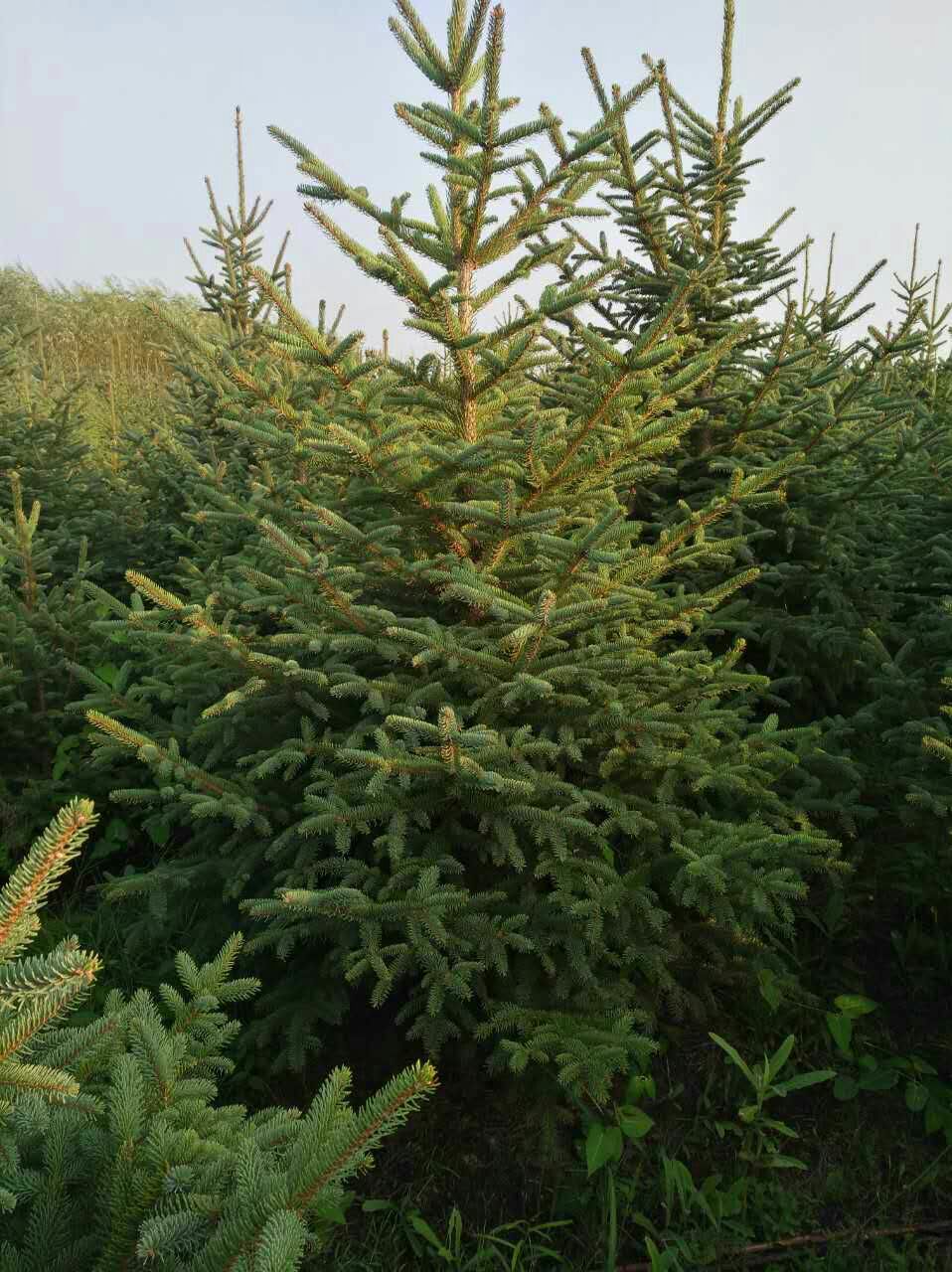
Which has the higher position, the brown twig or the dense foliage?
the dense foliage

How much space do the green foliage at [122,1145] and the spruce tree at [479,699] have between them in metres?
0.77

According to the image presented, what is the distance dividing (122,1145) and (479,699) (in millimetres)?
1615

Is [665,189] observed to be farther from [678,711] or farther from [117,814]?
[117,814]

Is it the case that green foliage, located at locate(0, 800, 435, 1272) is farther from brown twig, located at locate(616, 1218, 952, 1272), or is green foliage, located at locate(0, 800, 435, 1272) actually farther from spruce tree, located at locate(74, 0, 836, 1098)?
brown twig, located at locate(616, 1218, 952, 1272)

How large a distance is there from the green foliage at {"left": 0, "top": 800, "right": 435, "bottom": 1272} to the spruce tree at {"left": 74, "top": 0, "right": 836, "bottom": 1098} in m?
0.77

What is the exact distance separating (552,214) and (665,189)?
166cm

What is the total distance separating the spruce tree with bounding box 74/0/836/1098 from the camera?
255 centimetres

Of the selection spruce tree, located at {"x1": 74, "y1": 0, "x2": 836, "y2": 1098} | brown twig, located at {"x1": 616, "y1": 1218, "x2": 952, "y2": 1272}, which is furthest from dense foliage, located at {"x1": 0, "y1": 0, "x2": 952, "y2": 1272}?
brown twig, located at {"x1": 616, "y1": 1218, "x2": 952, "y2": 1272}

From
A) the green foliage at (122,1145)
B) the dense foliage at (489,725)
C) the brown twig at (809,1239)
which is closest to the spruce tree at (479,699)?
the dense foliage at (489,725)

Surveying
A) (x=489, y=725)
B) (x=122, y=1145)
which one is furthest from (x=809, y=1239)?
(x=122, y=1145)

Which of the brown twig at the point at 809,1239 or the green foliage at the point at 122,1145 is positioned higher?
the green foliage at the point at 122,1145

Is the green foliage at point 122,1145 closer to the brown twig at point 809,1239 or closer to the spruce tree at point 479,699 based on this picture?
the spruce tree at point 479,699

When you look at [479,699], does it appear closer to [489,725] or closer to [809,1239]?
[489,725]

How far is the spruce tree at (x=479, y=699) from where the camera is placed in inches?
101
